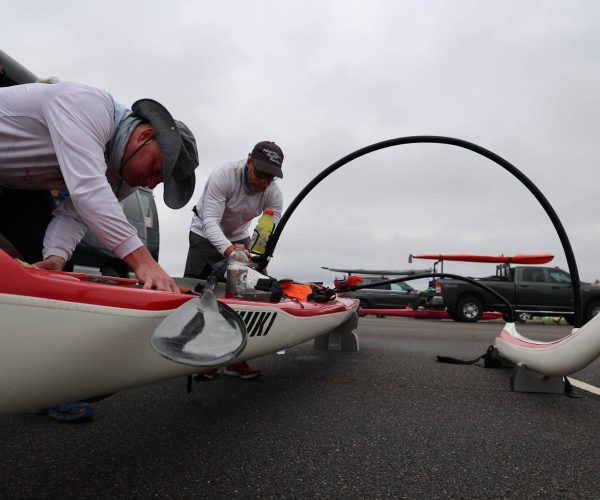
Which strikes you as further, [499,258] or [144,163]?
[499,258]

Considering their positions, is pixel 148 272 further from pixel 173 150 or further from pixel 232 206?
pixel 232 206

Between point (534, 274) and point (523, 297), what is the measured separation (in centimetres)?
72

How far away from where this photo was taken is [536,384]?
2.86 meters

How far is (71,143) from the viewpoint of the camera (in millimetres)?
1442

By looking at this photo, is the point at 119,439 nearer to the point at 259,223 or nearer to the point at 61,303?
the point at 61,303

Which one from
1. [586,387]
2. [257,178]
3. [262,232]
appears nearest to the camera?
[586,387]

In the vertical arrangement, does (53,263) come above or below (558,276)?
below

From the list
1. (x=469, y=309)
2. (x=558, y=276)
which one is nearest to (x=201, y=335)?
(x=469, y=309)

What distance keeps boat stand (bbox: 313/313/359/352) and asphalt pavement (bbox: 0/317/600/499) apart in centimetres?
165

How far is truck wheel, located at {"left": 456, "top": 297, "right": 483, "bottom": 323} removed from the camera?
11.5 metres

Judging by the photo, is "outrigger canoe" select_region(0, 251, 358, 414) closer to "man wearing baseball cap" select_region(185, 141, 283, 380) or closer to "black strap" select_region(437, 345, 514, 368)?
"man wearing baseball cap" select_region(185, 141, 283, 380)

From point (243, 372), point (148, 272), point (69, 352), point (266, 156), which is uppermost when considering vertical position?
point (266, 156)

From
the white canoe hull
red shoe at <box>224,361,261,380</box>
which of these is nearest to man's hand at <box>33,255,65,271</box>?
the white canoe hull

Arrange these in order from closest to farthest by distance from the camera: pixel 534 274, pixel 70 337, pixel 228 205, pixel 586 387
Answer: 1. pixel 70 337
2. pixel 586 387
3. pixel 228 205
4. pixel 534 274
